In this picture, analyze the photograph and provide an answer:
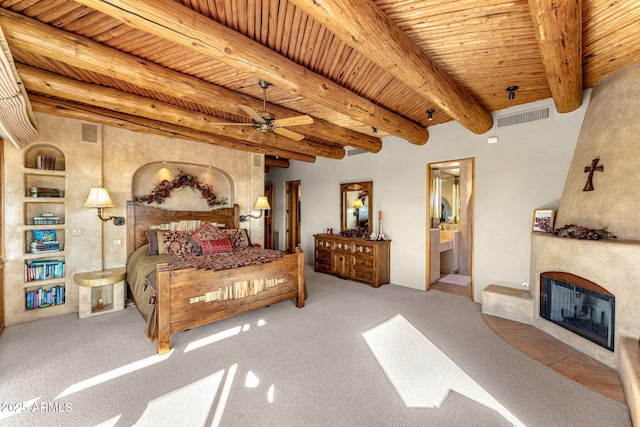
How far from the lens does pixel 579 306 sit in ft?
9.50

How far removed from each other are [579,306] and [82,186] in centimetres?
663

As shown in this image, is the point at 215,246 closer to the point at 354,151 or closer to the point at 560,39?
the point at 354,151

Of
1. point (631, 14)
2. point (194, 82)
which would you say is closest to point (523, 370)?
point (631, 14)

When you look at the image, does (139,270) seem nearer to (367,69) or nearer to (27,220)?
(27,220)

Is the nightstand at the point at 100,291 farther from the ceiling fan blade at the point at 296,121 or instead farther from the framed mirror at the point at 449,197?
the framed mirror at the point at 449,197

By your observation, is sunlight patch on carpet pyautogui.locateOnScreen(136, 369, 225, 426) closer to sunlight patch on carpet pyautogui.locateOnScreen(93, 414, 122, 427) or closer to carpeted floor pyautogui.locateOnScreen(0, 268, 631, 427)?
carpeted floor pyautogui.locateOnScreen(0, 268, 631, 427)

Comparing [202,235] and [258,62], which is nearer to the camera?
[258,62]

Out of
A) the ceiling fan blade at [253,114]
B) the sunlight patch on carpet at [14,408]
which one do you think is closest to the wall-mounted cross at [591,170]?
the ceiling fan blade at [253,114]

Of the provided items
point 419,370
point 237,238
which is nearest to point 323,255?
point 237,238

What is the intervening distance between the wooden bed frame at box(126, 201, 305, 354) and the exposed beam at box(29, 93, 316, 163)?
4.34ft

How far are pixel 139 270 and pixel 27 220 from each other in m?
1.83

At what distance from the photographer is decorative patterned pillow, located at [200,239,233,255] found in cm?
445

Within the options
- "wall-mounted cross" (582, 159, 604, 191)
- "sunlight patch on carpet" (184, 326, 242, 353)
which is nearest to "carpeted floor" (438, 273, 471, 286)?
"wall-mounted cross" (582, 159, 604, 191)

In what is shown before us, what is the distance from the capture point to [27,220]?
383 cm
